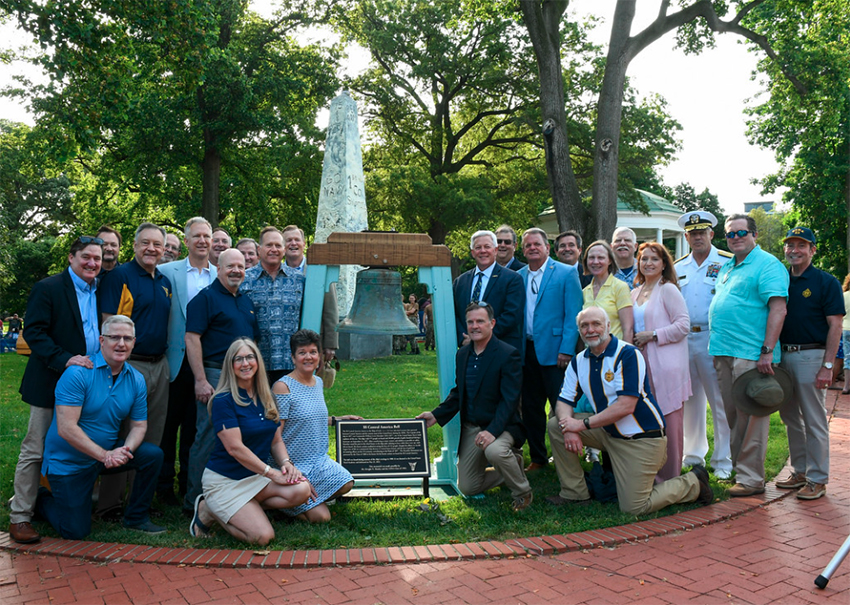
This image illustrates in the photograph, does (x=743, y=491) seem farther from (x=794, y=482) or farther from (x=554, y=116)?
(x=554, y=116)

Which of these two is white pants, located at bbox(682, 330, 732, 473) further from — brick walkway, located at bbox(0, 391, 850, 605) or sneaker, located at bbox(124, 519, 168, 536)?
sneaker, located at bbox(124, 519, 168, 536)

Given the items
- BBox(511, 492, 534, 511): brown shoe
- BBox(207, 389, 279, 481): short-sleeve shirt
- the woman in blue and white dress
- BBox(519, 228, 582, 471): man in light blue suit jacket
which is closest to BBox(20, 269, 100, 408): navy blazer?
BBox(207, 389, 279, 481): short-sleeve shirt

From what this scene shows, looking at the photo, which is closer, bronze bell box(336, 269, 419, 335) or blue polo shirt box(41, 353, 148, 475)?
blue polo shirt box(41, 353, 148, 475)

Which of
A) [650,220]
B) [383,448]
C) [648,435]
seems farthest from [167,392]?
[650,220]

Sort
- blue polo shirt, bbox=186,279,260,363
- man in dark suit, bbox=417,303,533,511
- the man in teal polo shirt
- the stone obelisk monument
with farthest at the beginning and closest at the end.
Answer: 1. the stone obelisk monument
2. the man in teal polo shirt
3. man in dark suit, bbox=417,303,533,511
4. blue polo shirt, bbox=186,279,260,363

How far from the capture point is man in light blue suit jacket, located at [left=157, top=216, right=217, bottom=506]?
5633 mm

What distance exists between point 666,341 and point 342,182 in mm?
13000

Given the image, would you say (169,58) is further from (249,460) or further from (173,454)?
(249,460)

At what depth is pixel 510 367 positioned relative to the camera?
18.1ft

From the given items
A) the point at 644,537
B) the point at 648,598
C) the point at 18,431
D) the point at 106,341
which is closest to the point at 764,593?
the point at 648,598

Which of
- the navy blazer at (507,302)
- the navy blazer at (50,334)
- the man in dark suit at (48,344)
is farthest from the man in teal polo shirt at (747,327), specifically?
the navy blazer at (50,334)

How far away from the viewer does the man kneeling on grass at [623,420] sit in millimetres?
5215

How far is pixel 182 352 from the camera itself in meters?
5.59

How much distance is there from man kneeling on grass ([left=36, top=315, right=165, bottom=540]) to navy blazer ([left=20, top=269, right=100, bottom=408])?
209mm
